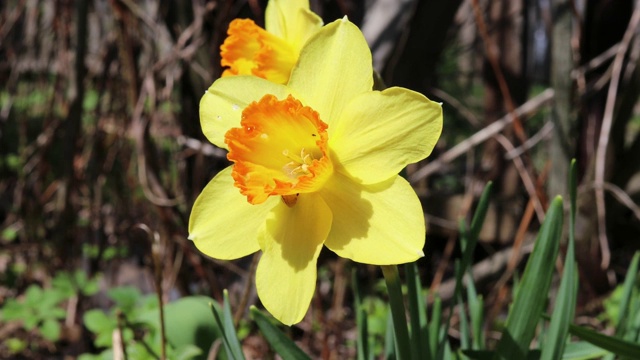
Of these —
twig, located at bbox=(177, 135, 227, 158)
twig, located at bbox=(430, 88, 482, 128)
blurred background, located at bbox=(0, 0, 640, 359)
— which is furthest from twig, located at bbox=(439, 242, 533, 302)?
twig, located at bbox=(177, 135, 227, 158)

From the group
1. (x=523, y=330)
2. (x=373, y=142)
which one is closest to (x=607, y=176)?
(x=523, y=330)

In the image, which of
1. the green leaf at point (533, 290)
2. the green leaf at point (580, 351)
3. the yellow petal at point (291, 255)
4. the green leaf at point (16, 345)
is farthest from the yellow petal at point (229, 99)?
the green leaf at point (16, 345)

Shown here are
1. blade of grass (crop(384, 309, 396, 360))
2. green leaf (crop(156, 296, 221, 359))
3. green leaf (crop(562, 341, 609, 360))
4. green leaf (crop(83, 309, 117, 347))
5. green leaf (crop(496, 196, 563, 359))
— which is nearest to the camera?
green leaf (crop(496, 196, 563, 359))

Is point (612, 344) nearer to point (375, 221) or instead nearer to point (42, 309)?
point (375, 221)

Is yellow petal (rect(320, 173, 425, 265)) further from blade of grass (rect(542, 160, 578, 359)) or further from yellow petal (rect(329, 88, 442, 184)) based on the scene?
blade of grass (rect(542, 160, 578, 359))

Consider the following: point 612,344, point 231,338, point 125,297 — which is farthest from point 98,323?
point 612,344
